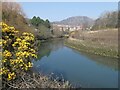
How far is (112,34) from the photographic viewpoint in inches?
1160

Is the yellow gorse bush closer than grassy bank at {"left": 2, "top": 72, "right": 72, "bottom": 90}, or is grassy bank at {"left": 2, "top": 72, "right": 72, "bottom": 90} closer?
the yellow gorse bush

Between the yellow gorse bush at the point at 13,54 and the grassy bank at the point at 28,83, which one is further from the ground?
the yellow gorse bush at the point at 13,54

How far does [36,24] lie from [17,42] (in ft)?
126

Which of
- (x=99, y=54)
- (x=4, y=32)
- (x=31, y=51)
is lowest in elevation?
(x=99, y=54)

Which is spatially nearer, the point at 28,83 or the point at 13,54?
the point at 13,54

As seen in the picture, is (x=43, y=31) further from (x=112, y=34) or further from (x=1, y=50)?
(x=1, y=50)

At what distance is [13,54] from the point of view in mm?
4387

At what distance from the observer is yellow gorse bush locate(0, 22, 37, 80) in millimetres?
4113

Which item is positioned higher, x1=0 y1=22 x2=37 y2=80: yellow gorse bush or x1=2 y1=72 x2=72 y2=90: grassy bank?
x1=0 y1=22 x2=37 y2=80: yellow gorse bush

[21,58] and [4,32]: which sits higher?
[4,32]

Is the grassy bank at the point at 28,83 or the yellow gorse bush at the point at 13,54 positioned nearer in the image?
the yellow gorse bush at the point at 13,54

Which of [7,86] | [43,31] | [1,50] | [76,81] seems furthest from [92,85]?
[43,31]

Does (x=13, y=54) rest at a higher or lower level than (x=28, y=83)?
higher

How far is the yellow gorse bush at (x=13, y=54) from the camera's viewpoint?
162 inches
